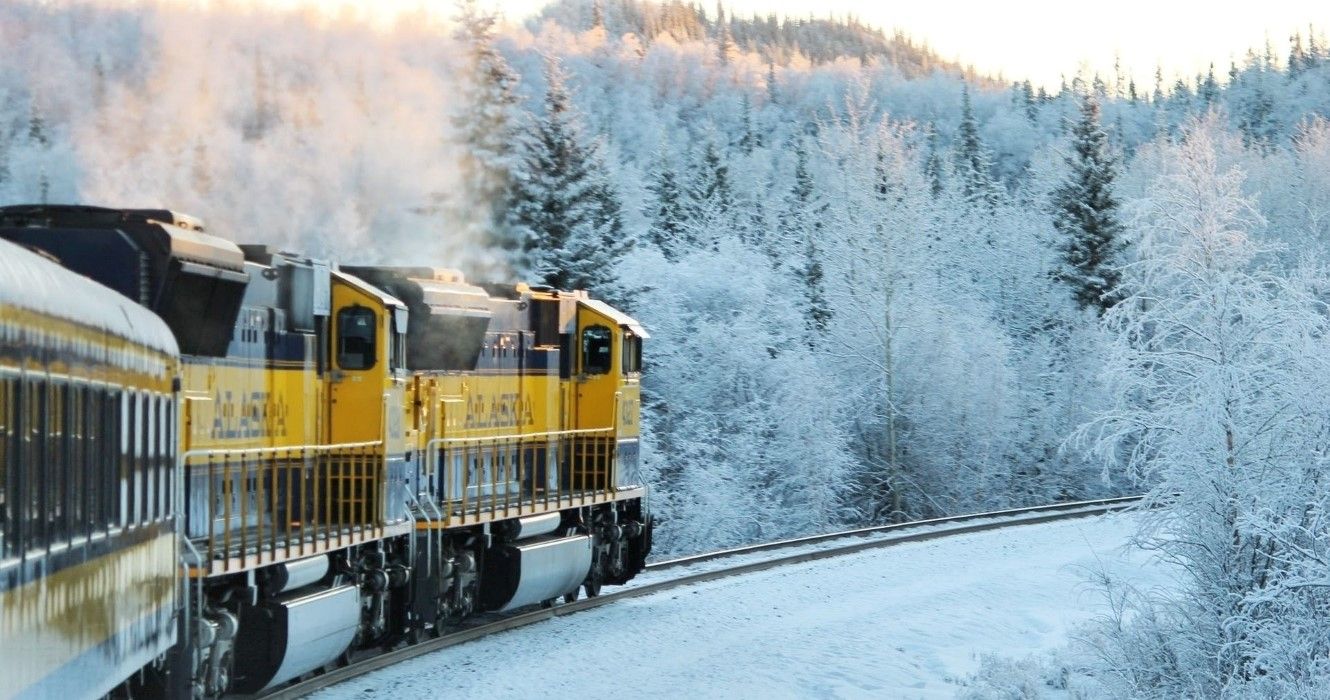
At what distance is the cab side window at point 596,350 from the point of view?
20.0 meters

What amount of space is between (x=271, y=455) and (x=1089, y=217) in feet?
151

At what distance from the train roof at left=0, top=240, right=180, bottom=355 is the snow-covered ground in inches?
197

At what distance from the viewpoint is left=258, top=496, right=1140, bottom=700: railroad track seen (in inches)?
549

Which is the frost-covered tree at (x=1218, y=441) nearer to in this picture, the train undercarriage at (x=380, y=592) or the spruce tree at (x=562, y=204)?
the train undercarriage at (x=380, y=592)

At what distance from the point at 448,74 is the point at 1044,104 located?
5356 inches

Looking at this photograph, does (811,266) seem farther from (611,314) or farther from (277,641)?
(277,641)

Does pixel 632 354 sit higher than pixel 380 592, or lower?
higher

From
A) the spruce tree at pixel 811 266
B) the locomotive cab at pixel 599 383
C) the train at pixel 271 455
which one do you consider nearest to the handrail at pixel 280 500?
the train at pixel 271 455

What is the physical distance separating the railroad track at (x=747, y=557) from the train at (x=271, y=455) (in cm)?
26

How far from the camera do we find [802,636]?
650 inches

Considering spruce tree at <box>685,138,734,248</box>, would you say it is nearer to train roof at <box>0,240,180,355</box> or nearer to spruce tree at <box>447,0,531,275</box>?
spruce tree at <box>447,0,531,275</box>

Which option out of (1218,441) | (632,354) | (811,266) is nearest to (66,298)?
(1218,441)

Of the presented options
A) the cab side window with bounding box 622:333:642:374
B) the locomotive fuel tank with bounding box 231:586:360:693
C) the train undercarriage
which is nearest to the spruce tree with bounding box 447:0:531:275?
the cab side window with bounding box 622:333:642:374

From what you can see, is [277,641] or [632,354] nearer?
[277,641]
